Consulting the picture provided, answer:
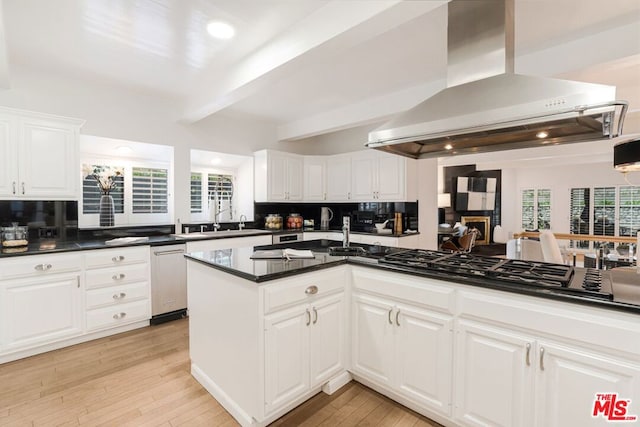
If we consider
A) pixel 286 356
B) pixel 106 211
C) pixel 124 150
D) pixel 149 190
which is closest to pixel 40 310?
pixel 106 211

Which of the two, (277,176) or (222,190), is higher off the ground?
(277,176)

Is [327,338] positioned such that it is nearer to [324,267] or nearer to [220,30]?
[324,267]

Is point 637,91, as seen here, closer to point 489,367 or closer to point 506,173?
point 489,367

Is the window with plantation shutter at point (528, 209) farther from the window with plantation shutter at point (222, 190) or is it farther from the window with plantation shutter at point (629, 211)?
the window with plantation shutter at point (222, 190)

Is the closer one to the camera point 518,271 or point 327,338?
point 518,271

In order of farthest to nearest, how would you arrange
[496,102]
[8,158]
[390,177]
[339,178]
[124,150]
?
1. [339,178]
2. [390,177]
3. [124,150]
4. [8,158]
5. [496,102]

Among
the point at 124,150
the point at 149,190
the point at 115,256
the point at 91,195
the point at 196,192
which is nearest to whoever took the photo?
the point at 115,256

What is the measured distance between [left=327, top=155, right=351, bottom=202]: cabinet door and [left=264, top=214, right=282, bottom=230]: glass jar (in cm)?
95

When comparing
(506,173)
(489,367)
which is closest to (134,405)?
(489,367)

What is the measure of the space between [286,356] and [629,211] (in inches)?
423

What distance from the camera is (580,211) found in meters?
8.84

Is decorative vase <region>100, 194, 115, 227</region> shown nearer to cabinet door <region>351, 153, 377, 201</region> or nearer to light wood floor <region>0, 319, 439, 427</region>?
light wood floor <region>0, 319, 439, 427</region>

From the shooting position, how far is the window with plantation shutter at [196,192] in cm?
444

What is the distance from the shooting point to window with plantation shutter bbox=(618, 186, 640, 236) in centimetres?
807
